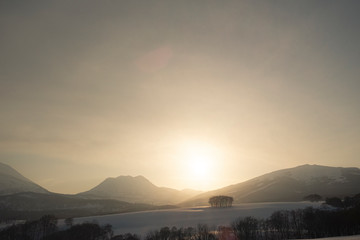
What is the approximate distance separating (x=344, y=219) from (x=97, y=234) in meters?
168

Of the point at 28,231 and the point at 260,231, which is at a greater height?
the point at 260,231

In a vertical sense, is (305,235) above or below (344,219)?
below

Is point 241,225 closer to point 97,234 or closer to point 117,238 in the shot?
point 117,238

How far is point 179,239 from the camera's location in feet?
479

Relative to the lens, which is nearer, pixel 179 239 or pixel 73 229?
pixel 179 239

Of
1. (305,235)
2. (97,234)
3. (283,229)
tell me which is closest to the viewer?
(305,235)

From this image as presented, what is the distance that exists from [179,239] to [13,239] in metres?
131

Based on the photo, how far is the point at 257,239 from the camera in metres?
141

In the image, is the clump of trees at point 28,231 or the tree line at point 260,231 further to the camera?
the clump of trees at point 28,231

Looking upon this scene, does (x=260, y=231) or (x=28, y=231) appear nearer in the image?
(x=260, y=231)

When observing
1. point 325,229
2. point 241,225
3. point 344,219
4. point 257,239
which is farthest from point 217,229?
point 344,219

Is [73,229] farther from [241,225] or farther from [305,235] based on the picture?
[305,235]

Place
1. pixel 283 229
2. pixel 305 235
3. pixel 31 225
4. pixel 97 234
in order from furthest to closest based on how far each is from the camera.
A: pixel 31 225
pixel 97 234
pixel 283 229
pixel 305 235

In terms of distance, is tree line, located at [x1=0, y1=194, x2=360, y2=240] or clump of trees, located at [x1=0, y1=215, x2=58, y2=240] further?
clump of trees, located at [x1=0, y1=215, x2=58, y2=240]
